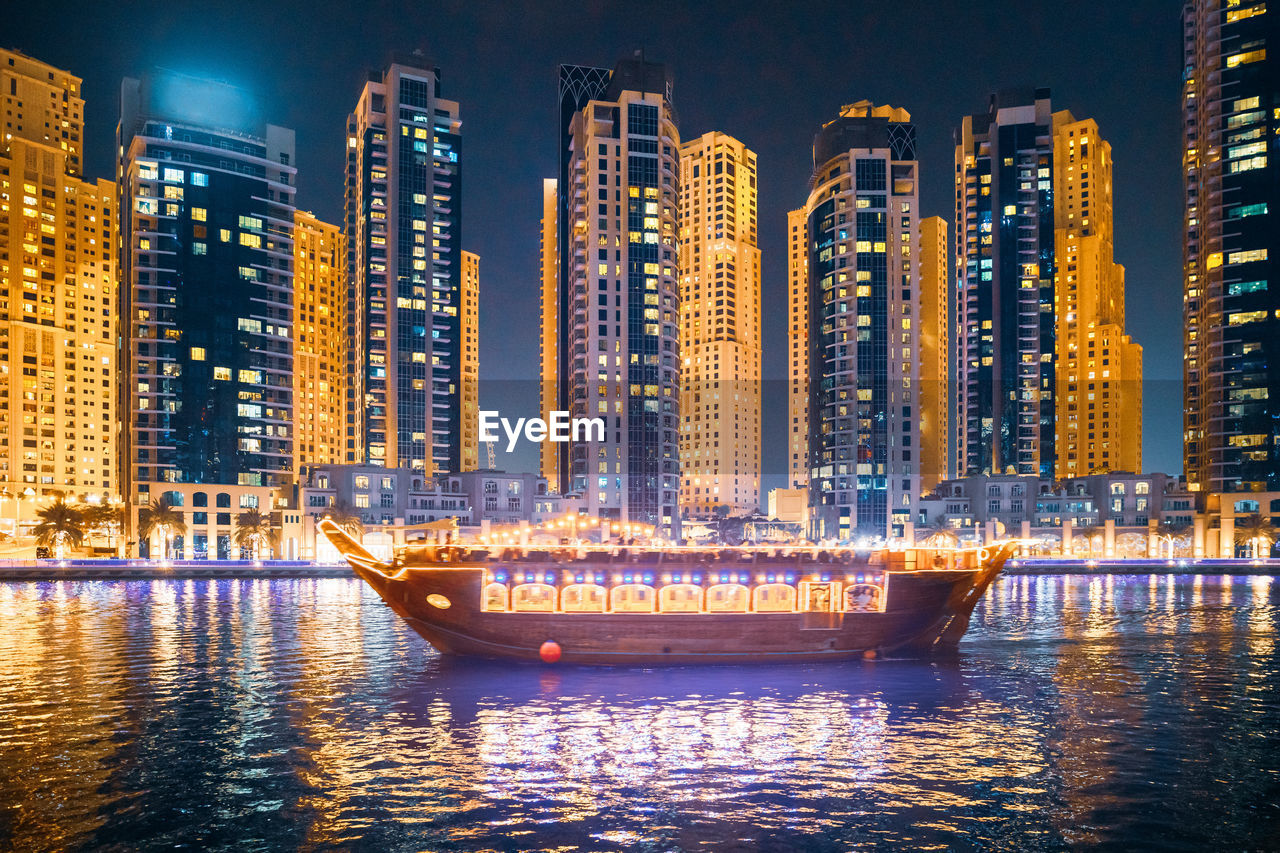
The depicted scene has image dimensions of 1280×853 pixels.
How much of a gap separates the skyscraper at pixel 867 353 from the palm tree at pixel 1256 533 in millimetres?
45553

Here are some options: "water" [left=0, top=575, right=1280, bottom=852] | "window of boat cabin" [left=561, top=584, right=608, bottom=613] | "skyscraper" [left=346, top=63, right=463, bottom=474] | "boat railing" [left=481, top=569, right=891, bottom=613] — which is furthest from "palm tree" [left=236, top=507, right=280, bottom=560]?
"window of boat cabin" [left=561, top=584, right=608, bottom=613]

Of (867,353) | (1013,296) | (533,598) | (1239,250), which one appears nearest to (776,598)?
(533,598)

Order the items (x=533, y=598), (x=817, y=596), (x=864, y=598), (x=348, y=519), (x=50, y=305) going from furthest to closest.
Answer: (x=50, y=305), (x=348, y=519), (x=864, y=598), (x=817, y=596), (x=533, y=598)

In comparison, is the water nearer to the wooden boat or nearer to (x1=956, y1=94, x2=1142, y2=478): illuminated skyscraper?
the wooden boat

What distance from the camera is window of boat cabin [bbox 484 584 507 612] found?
41.3m

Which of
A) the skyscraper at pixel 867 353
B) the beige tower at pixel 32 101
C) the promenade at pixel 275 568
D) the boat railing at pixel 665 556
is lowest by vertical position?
the promenade at pixel 275 568

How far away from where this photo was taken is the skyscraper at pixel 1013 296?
16475 cm

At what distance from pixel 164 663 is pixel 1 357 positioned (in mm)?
167927

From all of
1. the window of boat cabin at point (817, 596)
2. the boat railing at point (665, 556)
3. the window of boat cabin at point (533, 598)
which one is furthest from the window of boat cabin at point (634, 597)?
the window of boat cabin at point (817, 596)

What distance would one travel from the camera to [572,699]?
112ft

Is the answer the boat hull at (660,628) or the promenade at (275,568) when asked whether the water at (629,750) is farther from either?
the promenade at (275,568)

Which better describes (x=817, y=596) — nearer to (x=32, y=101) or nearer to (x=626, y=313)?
(x=626, y=313)

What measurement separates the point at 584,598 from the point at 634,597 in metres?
2.35

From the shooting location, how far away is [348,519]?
11012 centimetres
